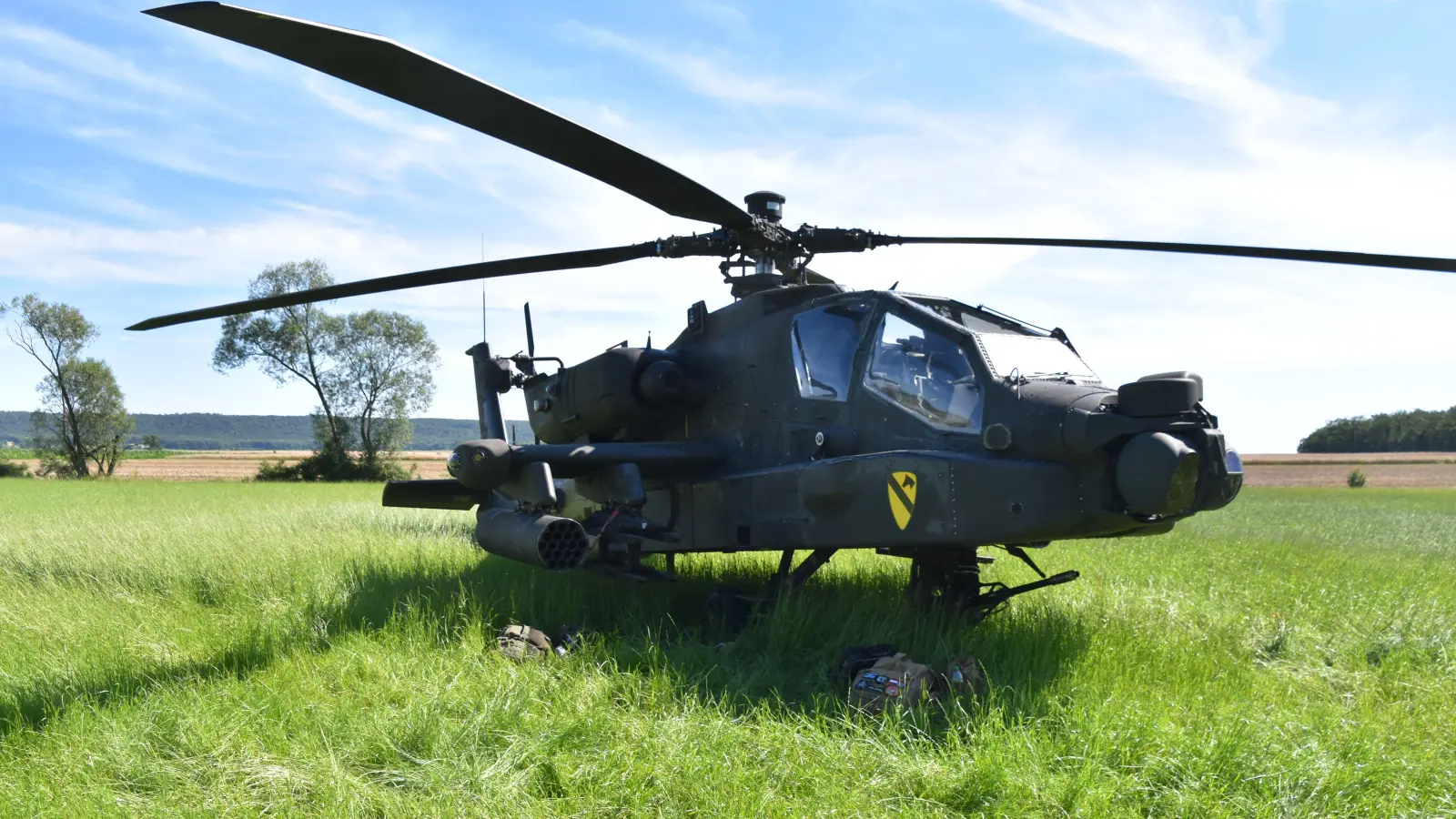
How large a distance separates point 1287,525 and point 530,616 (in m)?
16.8

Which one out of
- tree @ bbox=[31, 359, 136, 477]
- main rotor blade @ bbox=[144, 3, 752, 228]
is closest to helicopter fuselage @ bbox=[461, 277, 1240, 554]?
main rotor blade @ bbox=[144, 3, 752, 228]

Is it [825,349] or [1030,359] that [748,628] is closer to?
[825,349]

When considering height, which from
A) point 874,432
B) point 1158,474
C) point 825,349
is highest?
point 825,349

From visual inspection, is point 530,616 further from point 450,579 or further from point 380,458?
point 380,458

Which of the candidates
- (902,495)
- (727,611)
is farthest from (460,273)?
(902,495)

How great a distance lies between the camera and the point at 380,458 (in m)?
47.6

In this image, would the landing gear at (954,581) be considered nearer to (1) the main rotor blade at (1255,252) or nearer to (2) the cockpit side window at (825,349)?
(2) the cockpit side window at (825,349)

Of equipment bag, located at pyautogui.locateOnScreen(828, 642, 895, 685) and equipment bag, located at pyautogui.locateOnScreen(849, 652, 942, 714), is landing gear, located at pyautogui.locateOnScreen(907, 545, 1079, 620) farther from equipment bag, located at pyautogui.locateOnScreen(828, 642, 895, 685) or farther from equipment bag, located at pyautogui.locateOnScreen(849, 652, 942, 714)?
equipment bag, located at pyautogui.locateOnScreen(849, 652, 942, 714)

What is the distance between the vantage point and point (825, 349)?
636 cm

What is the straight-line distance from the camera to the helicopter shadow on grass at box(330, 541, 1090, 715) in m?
5.13

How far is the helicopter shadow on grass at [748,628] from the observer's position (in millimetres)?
5133

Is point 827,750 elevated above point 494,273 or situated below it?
below

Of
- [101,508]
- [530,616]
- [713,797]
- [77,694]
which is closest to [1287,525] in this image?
[530,616]

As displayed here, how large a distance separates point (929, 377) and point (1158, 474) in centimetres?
158
